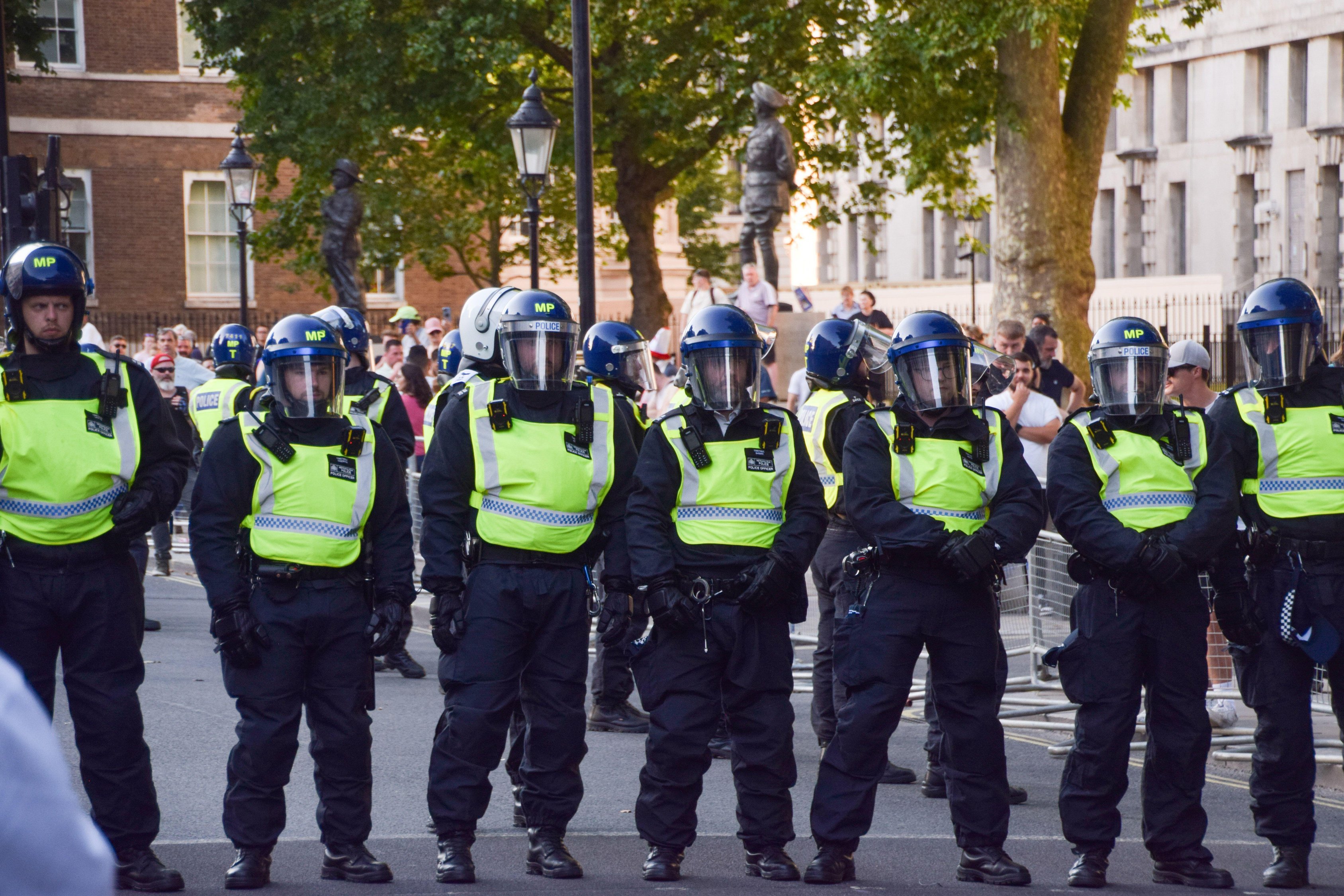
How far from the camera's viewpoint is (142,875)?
17.7 feet

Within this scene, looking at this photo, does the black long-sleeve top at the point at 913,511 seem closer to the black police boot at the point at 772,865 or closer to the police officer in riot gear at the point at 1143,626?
the police officer in riot gear at the point at 1143,626

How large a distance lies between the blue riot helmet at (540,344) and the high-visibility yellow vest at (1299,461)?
2.33 metres

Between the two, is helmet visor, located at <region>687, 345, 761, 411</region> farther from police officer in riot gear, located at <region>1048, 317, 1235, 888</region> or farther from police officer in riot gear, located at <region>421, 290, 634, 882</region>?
police officer in riot gear, located at <region>1048, 317, 1235, 888</region>

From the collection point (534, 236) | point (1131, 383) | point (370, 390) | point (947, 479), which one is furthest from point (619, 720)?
point (534, 236)

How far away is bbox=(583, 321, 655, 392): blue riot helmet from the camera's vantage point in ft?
25.8

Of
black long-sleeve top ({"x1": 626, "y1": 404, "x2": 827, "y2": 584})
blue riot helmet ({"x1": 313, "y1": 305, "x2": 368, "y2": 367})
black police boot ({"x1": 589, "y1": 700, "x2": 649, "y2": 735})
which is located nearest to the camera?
black long-sleeve top ({"x1": 626, "y1": 404, "x2": 827, "y2": 584})

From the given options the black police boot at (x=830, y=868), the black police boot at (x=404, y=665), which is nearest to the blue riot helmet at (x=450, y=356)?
the black police boot at (x=404, y=665)

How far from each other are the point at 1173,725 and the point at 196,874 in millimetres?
3219

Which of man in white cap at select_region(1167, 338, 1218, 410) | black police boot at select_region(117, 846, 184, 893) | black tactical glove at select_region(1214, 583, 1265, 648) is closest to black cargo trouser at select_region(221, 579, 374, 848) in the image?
black police boot at select_region(117, 846, 184, 893)

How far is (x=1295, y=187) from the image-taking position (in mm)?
42531

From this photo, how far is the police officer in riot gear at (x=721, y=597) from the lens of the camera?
5.64 meters

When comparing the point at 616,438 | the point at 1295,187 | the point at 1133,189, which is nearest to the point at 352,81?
the point at 616,438

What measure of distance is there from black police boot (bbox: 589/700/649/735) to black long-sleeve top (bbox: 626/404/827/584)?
264 centimetres

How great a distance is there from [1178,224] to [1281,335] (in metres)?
43.8
